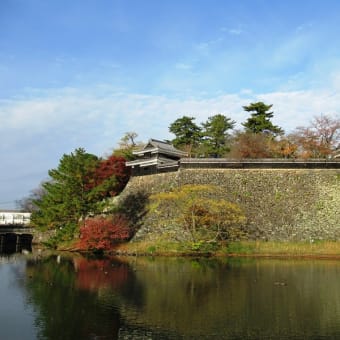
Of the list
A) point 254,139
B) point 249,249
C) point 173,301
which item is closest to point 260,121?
point 254,139

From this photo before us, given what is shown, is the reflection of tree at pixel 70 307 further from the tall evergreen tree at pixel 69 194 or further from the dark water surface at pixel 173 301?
the tall evergreen tree at pixel 69 194

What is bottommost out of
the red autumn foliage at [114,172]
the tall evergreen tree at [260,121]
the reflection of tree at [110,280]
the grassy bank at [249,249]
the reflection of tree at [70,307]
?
the reflection of tree at [70,307]

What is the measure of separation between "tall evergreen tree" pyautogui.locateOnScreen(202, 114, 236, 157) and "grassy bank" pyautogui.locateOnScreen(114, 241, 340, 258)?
23819 mm

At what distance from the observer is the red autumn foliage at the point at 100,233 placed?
96.2 feet

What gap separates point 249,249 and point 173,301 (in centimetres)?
1466

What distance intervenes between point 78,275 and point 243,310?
10404mm

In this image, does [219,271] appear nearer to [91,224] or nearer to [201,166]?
[91,224]

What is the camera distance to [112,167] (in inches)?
1559

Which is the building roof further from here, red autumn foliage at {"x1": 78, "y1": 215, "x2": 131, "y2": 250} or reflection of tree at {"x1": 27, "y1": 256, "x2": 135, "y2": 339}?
reflection of tree at {"x1": 27, "y1": 256, "x2": 135, "y2": 339}

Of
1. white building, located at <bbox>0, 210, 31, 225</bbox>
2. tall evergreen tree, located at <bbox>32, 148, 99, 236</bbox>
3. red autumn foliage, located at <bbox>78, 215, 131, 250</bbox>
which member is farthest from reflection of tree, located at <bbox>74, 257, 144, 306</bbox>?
white building, located at <bbox>0, 210, 31, 225</bbox>

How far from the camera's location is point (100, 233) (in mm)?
29312

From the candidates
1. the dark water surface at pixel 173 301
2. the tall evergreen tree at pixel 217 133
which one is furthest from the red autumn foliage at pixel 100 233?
the tall evergreen tree at pixel 217 133

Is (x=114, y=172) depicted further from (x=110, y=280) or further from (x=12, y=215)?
(x=12, y=215)

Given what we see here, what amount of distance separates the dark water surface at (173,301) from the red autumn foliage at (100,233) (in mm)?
5977
